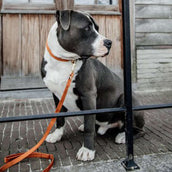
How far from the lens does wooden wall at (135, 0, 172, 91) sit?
5.14m

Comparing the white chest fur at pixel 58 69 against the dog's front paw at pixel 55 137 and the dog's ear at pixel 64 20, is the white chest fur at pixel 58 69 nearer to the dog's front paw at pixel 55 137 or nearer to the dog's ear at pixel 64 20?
the dog's ear at pixel 64 20

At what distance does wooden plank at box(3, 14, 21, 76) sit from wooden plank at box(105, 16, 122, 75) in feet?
6.42

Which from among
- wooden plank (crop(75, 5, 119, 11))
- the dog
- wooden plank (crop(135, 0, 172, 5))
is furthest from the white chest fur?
wooden plank (crop(135, 0, 172, 5))

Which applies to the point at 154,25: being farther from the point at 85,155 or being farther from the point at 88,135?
the point at 85,155

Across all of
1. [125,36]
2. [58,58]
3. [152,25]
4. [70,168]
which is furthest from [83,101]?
[152,25]

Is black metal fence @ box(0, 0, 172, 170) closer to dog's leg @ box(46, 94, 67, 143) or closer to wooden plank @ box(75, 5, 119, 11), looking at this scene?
dog's leg @ box(46, 94, 67, 143)

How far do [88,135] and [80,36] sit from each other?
3.03ft

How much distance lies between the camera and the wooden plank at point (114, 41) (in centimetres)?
505

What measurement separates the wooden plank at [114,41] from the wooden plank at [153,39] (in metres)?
0.48

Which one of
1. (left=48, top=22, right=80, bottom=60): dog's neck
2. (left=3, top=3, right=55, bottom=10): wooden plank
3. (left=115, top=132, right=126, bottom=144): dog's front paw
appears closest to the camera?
(left=48, top=22, right=80, bottom=60): dog's neck

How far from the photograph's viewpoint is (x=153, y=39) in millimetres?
5234

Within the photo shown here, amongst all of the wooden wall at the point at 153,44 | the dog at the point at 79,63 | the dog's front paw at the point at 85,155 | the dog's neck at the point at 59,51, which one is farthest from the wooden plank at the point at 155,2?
the dog's front paw at the point at 85,155

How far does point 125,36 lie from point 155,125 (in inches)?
69.3

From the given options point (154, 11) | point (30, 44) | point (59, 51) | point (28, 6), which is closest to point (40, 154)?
point (59, 51)
